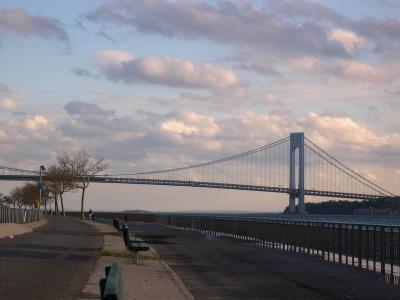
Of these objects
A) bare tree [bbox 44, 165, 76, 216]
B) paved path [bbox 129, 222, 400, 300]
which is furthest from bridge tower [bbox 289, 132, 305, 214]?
paved path [bbox 129, 222, 400, 300]

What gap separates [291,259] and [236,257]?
1.79 m

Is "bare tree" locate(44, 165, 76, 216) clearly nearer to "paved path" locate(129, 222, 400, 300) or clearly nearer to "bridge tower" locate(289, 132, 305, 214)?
"bridge tower" locate(289, 132, 305, 214)

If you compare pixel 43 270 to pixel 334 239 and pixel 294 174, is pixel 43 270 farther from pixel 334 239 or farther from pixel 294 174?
pixel 294 174

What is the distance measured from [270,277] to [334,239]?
7689mm

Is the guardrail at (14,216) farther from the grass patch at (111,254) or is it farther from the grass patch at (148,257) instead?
the grass patch at (148,257)

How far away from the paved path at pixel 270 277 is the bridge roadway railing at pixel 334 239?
778 mm

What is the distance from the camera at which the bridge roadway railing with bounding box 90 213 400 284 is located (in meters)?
20.7

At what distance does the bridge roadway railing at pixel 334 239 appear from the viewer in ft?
67.9

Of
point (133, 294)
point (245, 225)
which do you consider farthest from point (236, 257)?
point (245, 225)

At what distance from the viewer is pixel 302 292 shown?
593 inches

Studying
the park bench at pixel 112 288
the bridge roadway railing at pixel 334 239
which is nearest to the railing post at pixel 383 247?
the bridge roadway railing at pixel 334 239

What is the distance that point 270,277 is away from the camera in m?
18.1

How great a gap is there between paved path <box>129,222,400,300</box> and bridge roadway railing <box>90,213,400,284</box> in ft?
2.55

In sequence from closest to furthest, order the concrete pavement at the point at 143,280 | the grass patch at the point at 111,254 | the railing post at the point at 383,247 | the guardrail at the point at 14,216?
1. the concrete pavement at the point at 143,280
2. the railing post at the point at 383,247
3. the grass patch at the point at 111,254
4. the guardrail at the point at 14,216
